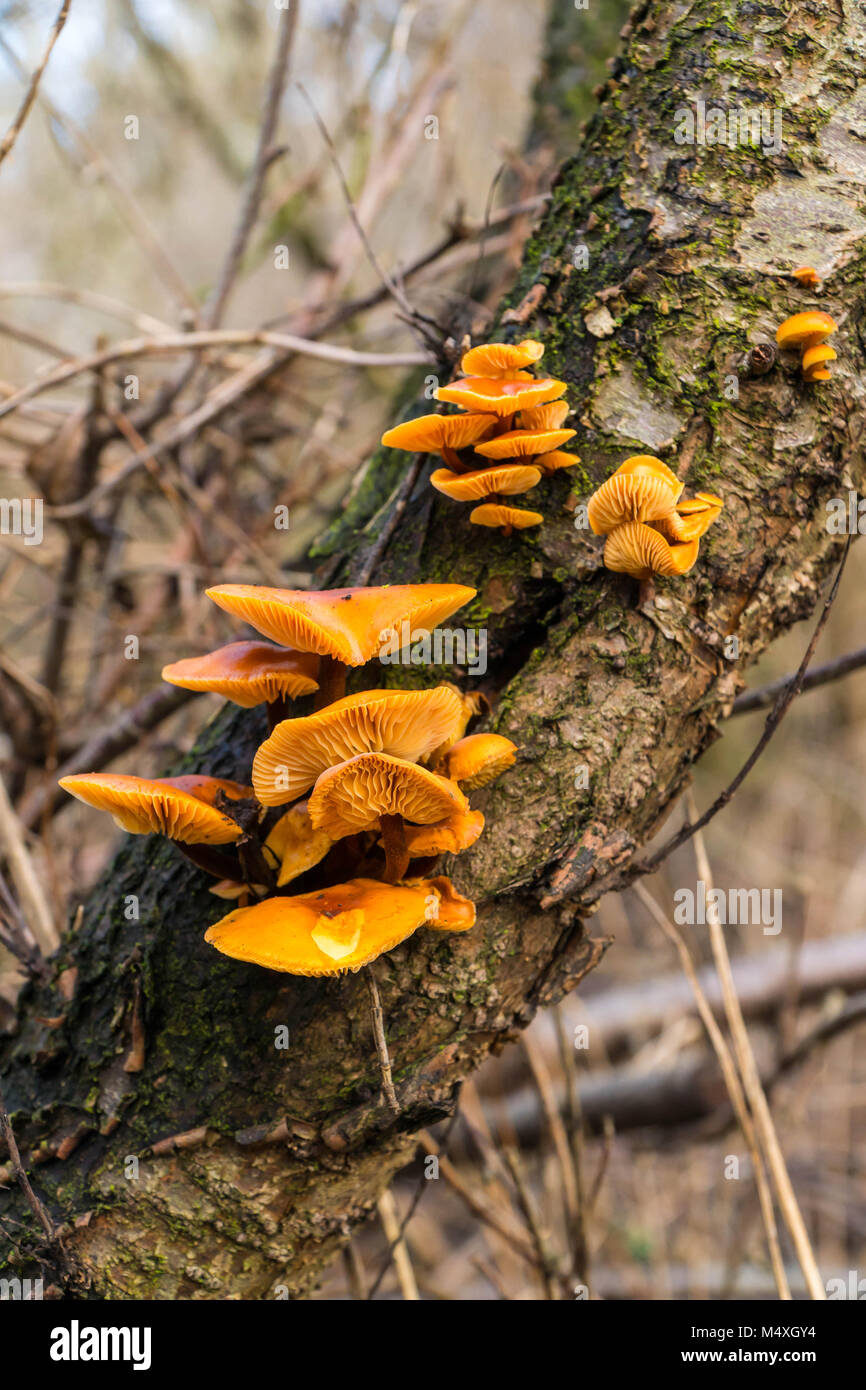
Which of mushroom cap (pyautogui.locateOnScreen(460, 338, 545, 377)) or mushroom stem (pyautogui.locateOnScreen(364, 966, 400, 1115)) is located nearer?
mushroom stem (pyautogui.locateOnScreen(364, 966, 400, 1115))

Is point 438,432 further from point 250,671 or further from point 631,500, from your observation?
point 250,671

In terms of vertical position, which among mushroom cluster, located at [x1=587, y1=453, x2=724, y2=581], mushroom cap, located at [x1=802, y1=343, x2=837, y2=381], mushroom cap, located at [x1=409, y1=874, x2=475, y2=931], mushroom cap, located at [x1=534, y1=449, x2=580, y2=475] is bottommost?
mushroom cap, located at [x1=409, y1=874, x2=475, y2=931]

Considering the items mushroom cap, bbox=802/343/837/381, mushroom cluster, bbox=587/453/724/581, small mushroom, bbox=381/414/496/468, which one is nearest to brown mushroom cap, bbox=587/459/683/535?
mushroom cluster, bbox=587/453/724/581

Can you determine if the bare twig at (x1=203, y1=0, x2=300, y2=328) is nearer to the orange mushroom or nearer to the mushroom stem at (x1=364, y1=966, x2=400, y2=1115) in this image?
the orange mushroom

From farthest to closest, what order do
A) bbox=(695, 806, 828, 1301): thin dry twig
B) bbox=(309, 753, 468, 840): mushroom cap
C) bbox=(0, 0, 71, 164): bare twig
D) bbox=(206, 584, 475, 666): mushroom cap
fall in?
bbox=(695, 806, 828, 1301): thin dry twig < bbox=(0, 0, 71, 164): bare twig < bbox=(206, 584, 475, 666): mushroom cap < bbox=(309, 753, 468, 840): mushroom cap

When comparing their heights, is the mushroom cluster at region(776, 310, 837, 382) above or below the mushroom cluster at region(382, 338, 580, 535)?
above

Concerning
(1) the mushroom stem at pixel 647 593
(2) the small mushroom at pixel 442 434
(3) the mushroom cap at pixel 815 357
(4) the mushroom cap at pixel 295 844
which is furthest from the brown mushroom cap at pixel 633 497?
(4) the mushroom cap at pixel 295 844
